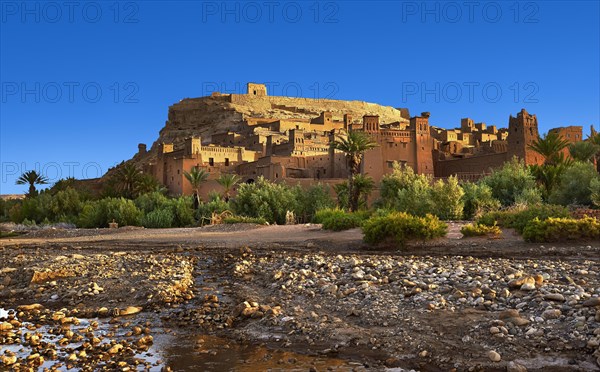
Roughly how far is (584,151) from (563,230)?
27455 millimetres

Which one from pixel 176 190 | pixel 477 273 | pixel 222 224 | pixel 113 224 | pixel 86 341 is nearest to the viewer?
pixel 86 341

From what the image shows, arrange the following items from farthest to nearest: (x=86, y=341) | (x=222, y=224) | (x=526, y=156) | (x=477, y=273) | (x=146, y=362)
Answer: (x=526, y=156), (x=222, y=224), (x=477, y=273), (x=86, y=341), (x=146, y=362)

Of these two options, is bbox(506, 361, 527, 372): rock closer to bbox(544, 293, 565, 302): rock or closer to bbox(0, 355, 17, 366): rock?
bbox(544, 293, 565, 302): rock

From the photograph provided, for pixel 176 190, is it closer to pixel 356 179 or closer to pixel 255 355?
pixel 356 179

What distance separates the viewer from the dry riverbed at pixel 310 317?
6.14 meters

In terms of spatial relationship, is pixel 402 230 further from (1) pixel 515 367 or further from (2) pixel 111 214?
(2) pixel 111 214

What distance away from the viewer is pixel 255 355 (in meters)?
6.58

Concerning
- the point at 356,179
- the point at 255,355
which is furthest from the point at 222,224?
the point at 255,355

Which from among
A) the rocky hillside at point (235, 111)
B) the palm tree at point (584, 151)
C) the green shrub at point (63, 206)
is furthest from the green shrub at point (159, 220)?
the rocky hillside at point (235, 111)

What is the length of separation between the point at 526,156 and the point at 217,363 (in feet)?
130

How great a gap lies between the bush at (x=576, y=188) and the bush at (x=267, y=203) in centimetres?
1508

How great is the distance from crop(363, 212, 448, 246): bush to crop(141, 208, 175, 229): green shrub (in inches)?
857

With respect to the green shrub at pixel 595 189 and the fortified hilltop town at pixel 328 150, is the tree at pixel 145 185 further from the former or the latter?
the green shrub at pixel 595 189

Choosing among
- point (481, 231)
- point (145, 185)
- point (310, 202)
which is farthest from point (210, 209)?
point (481, 231)
